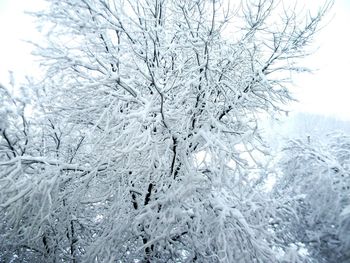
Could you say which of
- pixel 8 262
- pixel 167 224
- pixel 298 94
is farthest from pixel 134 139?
pixel 8 262

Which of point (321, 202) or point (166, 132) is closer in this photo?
point (166, 132)

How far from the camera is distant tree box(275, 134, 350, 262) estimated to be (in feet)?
18.0

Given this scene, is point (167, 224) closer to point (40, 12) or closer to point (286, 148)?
point (40, 12)

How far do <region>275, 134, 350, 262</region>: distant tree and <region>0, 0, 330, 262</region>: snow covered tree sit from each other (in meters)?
2.62

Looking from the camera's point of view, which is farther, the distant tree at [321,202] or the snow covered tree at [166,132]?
the distant tree at [321,202]

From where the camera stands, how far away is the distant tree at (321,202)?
5.47 m

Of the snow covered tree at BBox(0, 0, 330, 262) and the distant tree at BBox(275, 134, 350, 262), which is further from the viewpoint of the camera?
the distant tree at BBox(275, 134, 350, 262)

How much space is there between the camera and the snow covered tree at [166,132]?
9.35 ft

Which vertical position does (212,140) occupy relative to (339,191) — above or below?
above

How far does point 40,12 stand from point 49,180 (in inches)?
74.5

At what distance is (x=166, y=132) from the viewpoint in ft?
11.2

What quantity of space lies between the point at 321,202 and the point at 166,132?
4.31 m

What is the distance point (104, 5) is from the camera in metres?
3.13

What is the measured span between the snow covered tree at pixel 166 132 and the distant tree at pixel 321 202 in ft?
8.60
